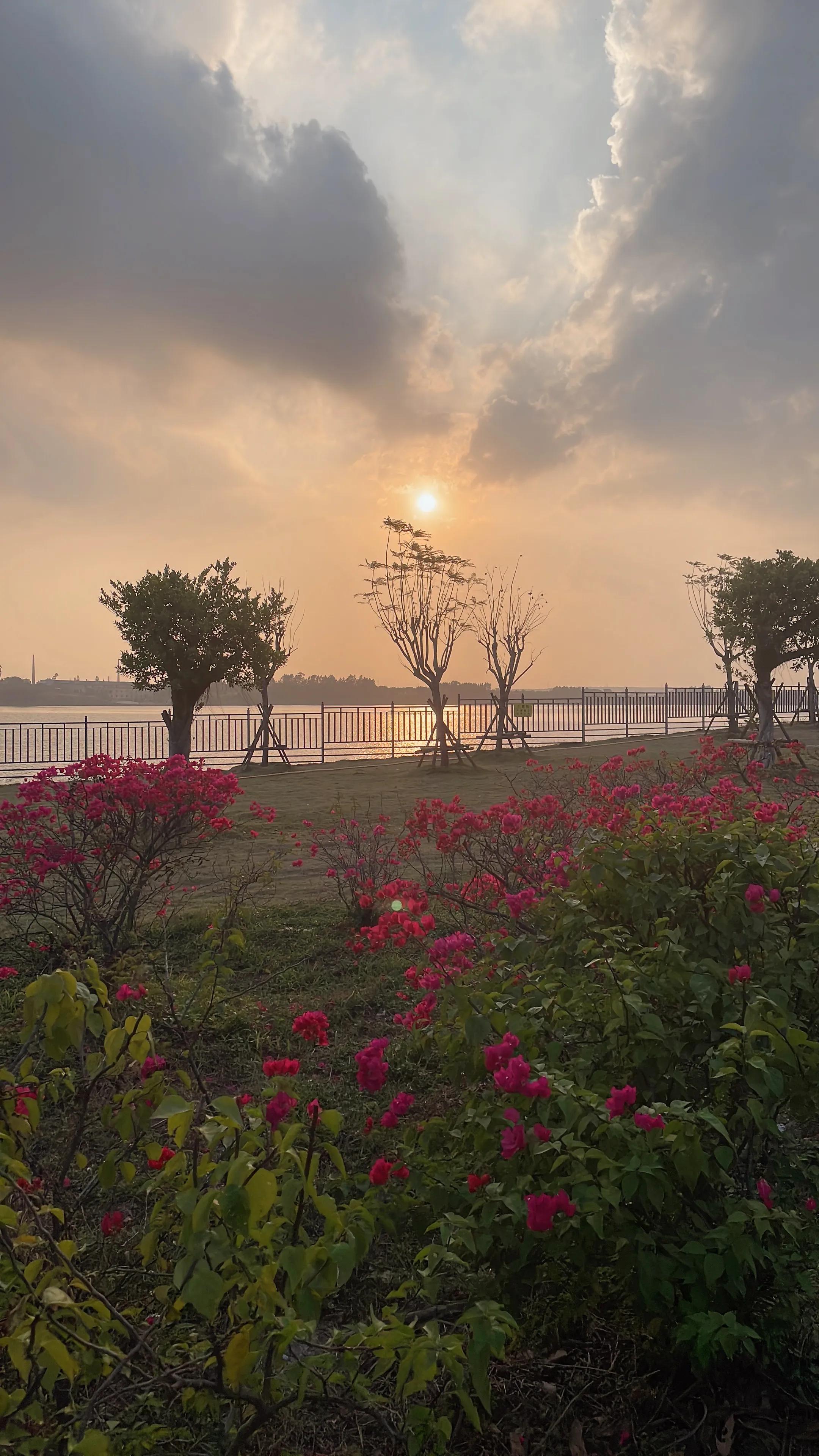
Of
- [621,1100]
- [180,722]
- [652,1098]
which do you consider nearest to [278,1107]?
[621,1100]

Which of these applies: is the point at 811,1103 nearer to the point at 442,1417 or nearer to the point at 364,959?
the point at 442,1417

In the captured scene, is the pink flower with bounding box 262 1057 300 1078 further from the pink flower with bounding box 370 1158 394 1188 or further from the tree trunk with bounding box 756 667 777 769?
the tree trunk with bounding box 756 667 777 769

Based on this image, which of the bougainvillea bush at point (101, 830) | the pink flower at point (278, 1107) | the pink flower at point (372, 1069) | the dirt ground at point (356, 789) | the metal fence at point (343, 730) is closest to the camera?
the pink flower at point (278, 1107)

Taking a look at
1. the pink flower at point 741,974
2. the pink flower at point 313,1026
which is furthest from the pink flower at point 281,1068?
the pink flower at point 741,974

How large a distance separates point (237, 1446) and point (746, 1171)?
1.37 meters

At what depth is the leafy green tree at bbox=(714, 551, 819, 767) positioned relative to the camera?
19.7 m

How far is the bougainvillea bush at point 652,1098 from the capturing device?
70.8 inches

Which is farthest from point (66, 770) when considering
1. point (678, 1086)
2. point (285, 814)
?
point (285, 814)

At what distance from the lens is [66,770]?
535 centimetres

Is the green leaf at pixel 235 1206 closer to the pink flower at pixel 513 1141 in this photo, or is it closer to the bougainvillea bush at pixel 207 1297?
the bougainvillea bush at pixel 207 1297

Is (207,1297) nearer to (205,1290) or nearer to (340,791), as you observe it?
(205,1290)

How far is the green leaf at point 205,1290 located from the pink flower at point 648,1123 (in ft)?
2.98

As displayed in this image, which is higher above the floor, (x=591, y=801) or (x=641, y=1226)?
(x=591, y=801)

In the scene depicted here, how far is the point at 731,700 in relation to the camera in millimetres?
27156
